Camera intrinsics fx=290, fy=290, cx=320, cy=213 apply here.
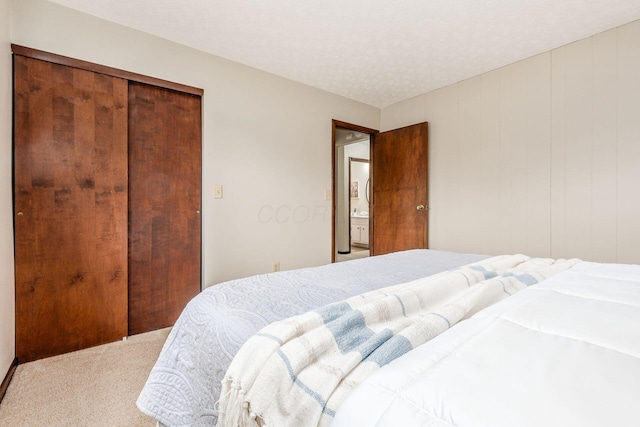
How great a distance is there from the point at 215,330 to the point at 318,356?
0.41 m

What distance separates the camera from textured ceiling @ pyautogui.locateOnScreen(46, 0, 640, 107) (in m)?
2.05

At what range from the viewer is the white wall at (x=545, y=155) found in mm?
2307

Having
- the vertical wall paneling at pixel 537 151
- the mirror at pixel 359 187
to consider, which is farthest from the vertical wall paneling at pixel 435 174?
the mirror at pixel 359 187

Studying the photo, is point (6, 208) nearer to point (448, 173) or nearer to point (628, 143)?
point (448, 173)

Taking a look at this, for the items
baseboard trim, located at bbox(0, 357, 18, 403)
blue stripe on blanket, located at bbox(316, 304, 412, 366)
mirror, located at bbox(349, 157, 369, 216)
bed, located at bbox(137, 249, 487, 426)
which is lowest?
baseboard trim, located at bbox(0, 357, 18, 403)

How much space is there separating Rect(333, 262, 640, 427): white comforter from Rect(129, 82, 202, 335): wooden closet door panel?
239cm

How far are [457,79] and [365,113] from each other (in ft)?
3.82

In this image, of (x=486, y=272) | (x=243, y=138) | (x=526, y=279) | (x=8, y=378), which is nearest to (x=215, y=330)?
(x=486, y=272)

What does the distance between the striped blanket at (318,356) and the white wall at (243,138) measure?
2.17 m

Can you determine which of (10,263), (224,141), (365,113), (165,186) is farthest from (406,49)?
(10,263)

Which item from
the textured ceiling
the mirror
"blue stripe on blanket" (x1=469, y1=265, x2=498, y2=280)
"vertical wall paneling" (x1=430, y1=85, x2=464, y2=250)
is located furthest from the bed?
the mirror

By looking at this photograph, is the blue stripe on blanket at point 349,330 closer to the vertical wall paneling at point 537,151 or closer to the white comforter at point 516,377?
the white comforter at point 516,377

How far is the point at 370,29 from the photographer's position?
2322 mm

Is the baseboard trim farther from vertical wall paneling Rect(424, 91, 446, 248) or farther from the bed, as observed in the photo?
vertical wall paneling Rect(424, 91, 446, 248)
